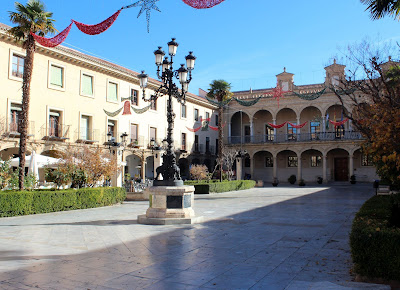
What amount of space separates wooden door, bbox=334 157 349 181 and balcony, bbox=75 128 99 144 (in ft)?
83.4

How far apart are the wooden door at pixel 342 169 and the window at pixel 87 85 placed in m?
26.2

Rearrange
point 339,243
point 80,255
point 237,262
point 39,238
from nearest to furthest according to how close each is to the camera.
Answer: point 237,262
point 80,255
point 339,243
point 39,238

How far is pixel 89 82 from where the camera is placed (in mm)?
26406

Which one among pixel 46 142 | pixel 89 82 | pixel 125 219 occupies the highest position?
pixel 89 82

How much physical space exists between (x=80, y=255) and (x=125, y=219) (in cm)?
491

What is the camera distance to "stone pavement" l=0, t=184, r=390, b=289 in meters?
4.87

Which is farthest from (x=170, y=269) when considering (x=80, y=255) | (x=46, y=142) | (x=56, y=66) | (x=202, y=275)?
(x=56, y=66)

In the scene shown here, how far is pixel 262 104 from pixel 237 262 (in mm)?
35558

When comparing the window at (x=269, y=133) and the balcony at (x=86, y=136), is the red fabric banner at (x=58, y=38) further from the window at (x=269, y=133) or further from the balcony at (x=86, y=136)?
the window at (x=269, y=133)

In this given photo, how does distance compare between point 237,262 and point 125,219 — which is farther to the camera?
point 125,219

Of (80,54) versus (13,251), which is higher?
(80,54)

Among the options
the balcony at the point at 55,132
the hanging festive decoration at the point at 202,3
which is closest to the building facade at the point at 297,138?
the balcony at the point at 55,132

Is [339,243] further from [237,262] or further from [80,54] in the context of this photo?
[80,54]

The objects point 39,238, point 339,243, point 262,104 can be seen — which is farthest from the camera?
point 262,104
